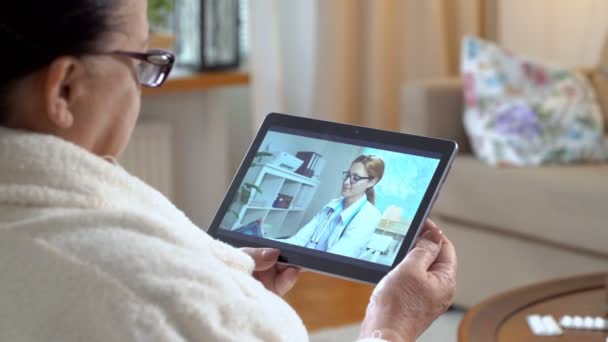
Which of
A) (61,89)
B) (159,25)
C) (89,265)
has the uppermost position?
(61,89)

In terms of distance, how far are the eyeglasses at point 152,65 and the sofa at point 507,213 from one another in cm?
196

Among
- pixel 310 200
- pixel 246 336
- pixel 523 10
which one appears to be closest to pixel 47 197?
pixel 246 336

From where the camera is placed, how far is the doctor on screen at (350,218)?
109 centimetres

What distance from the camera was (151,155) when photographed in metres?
3.24

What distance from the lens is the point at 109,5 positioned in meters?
0.76

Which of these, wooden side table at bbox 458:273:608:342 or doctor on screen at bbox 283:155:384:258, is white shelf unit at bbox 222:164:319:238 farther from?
wooden side table at bbox 458:273:608:342

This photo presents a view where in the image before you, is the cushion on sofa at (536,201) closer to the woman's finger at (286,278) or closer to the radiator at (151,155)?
the radiator at (151,155)

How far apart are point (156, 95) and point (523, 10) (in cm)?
144

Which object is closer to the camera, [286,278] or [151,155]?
[286,278]

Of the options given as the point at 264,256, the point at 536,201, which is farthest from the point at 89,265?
the point at 536,201

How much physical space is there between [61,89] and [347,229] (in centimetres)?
42

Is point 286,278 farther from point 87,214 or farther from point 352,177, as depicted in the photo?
point 87,214

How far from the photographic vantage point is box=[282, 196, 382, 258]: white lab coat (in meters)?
1.09

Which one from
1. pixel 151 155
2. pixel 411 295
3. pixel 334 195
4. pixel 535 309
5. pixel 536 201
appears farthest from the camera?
pixel 151 155
